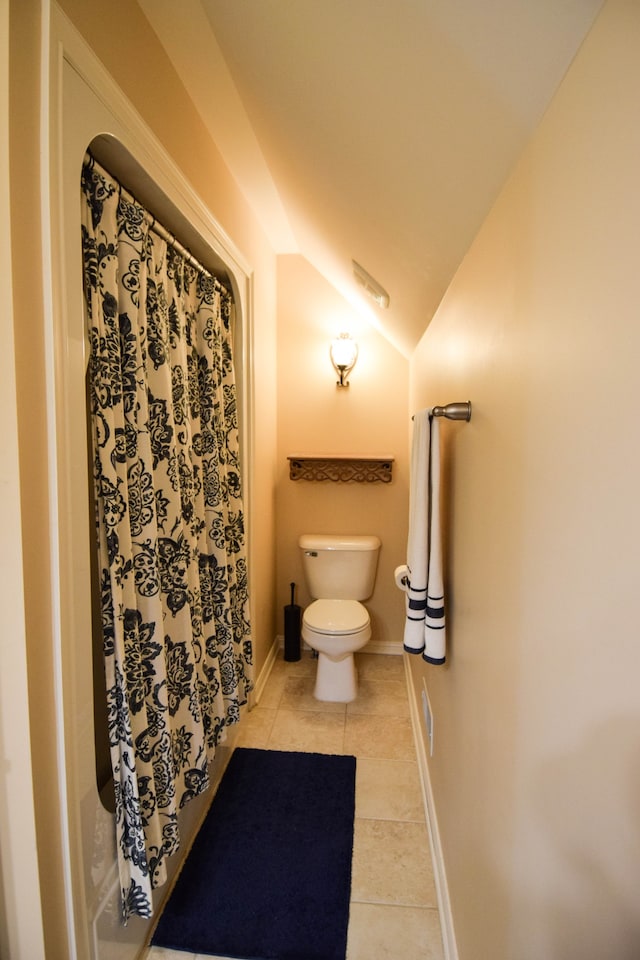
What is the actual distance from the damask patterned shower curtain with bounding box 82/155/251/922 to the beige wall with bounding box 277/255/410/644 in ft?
3.58

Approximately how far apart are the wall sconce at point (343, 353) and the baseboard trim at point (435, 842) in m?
1.86

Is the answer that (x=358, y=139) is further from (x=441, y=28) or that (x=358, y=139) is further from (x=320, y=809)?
(x=320, y=809)

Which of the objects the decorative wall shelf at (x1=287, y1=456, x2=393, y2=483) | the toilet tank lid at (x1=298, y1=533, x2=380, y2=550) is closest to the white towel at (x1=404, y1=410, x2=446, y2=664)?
the toilet tank lid at (x1=298, y1=533, x2=380, y2=550)

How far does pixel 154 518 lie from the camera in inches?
44.9

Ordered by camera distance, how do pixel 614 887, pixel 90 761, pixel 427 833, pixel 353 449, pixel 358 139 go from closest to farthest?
pixel 614 887 < pixel 90 761 < pixel 358 139 < pixel 427 833 < pixel 353 449

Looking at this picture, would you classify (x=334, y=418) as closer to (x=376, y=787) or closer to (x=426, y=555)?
(x=426, y=555)

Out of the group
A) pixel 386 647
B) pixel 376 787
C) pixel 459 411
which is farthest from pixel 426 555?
pixel 386 647

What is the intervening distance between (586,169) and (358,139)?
0.75 m

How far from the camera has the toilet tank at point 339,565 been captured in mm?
2578

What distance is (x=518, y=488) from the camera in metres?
0.73

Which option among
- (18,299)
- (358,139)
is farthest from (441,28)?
(18,299)

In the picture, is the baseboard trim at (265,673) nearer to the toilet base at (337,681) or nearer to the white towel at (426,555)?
the toilet base at (337,681)

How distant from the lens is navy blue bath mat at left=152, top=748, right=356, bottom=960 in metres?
1.21

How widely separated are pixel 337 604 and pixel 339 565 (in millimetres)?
232
